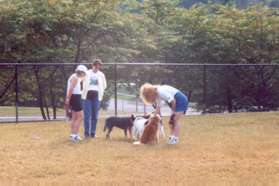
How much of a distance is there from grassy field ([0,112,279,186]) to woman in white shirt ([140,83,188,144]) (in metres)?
0.44

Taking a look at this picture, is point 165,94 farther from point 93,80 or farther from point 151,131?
point 93,80

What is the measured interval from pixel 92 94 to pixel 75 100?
0.68m

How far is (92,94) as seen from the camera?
14750 millimetres

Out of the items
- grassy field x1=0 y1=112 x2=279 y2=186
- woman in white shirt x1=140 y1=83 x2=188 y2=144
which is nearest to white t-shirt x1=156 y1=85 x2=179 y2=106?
woman in white shirt x1=140 y1=83 x2=188 y2=144

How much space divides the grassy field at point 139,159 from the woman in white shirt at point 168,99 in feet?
1.43

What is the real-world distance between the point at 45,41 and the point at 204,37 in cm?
786

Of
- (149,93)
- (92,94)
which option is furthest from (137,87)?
(149,93)

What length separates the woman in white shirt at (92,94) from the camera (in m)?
14.6

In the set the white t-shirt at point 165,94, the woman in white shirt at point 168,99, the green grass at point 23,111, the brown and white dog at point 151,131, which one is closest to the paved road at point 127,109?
the green grass at point 23,111

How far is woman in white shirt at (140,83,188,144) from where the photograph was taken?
13102 millimetres

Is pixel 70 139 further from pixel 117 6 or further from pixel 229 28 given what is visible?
pixel 229 28

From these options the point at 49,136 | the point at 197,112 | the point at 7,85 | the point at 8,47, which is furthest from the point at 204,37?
the point at 49,136

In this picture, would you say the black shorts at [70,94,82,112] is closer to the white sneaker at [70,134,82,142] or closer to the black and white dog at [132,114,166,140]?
the white sneaker at [70,134,82,142]

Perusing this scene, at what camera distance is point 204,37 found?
2839cm
